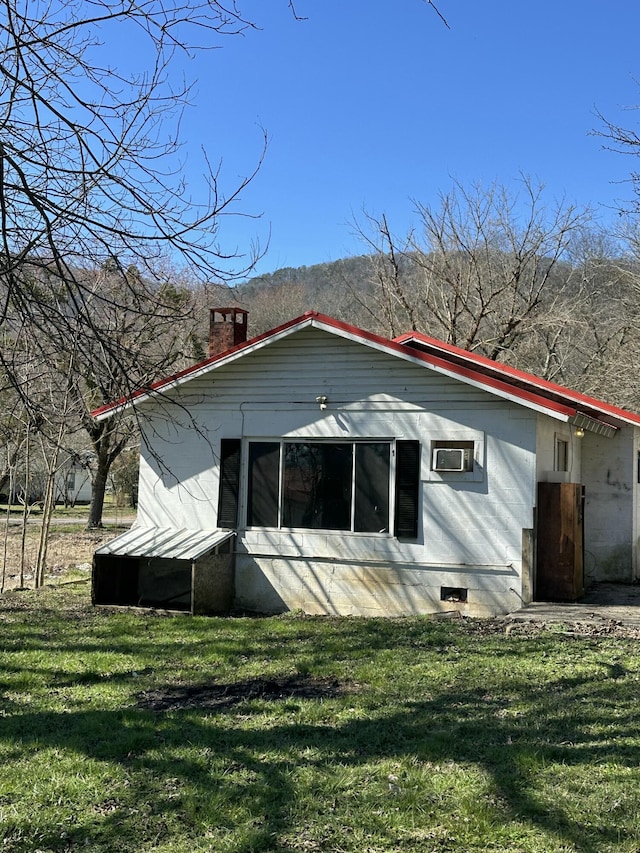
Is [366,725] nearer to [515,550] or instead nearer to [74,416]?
[515,550]

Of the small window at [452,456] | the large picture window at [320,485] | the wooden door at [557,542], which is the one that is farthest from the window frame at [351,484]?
the wooden door at [557,542]

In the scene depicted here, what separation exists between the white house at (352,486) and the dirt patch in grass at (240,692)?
4.01 meters

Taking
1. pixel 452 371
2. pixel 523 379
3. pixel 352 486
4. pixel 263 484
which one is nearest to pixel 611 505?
pixel 523 379

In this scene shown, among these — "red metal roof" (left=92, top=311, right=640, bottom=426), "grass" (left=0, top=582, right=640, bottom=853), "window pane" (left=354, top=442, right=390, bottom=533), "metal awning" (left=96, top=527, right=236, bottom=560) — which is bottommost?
"grass" (left=0, top=582, right=640, bottom=853)

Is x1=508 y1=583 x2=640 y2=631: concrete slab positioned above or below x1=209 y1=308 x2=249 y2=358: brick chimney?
below

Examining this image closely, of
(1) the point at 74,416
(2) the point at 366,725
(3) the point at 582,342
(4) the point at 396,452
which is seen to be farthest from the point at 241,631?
(3) the point at 582,342

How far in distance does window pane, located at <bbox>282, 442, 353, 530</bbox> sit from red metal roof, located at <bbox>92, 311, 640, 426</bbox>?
1534mm

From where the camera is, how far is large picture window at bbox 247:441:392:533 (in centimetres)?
1135

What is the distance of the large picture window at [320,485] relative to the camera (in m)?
11.4

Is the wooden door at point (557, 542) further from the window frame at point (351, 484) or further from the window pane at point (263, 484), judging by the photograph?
the window pane at point (263, 484)

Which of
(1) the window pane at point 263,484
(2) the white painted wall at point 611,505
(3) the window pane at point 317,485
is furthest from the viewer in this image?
(2) the white painted wall at point 611,505

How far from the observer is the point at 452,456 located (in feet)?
36.0

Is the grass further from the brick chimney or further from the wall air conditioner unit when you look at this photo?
the brick chimney

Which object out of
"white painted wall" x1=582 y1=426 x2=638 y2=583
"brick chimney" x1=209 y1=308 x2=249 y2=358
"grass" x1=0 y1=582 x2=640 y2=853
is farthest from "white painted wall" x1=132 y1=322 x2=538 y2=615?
"white painted wall" x1=582 y1=426 x2=638 y2=583
